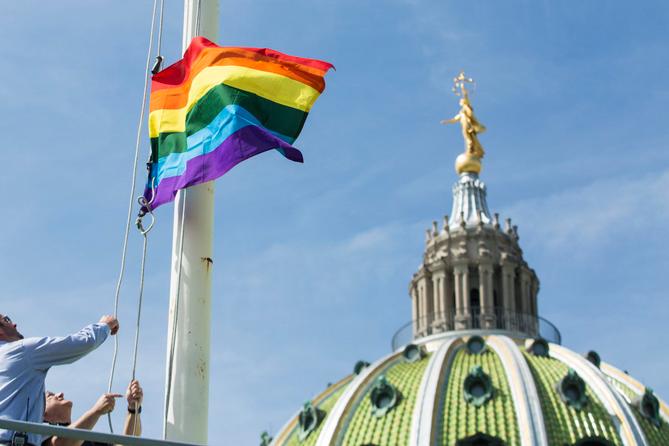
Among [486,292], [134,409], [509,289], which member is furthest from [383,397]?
[134,409]

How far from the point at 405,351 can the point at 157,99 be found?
72.8 m

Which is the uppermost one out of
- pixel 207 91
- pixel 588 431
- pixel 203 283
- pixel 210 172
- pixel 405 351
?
pixel 405 351

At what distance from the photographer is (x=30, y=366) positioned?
9.95m

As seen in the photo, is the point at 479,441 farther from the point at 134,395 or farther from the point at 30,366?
the point at 30,366

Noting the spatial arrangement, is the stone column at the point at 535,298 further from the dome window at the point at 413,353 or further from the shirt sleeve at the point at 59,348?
the shirt sleeve at the point at 59,348

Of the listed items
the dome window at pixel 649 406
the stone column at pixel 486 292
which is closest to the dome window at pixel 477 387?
the dome window at pixel 649 406

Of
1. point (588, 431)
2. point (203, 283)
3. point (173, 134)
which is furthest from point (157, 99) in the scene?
point (588, 431)

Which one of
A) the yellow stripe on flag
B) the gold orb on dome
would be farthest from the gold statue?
the yellow stripe on flag

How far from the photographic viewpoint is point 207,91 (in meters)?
13.6

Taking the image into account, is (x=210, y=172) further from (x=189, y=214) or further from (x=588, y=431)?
(x=588, y=431)

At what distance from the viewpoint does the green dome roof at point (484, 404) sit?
75.4 meters

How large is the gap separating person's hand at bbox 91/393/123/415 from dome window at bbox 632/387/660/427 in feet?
233

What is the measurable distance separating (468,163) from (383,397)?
76.2ft

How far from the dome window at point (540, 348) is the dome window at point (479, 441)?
11.3 metres
